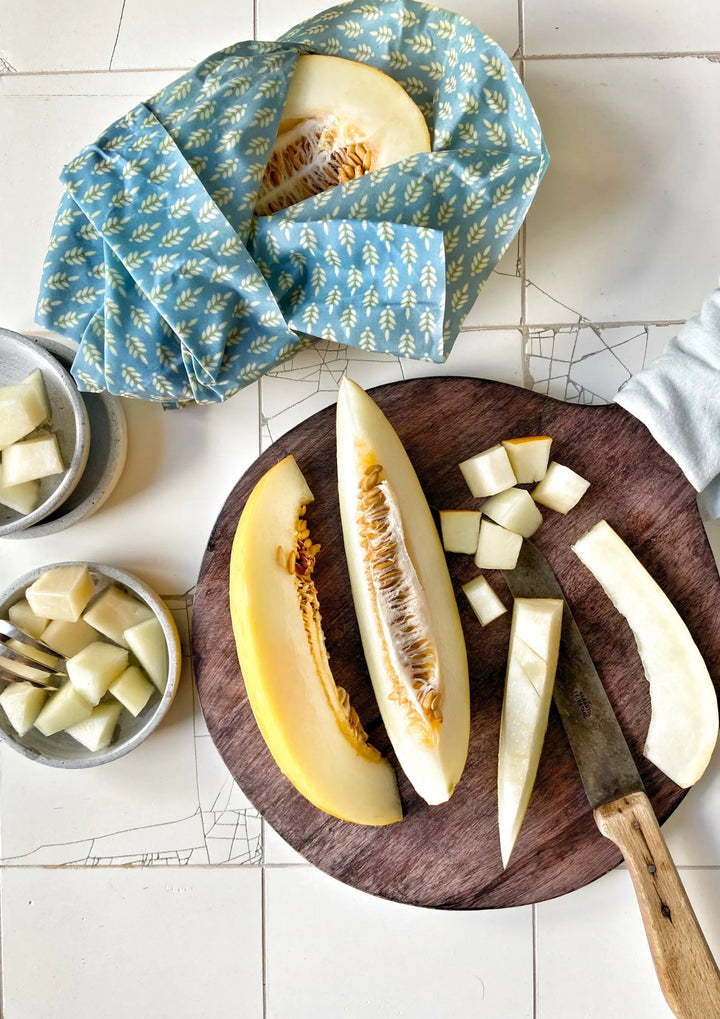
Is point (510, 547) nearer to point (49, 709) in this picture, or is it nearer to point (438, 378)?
point (438, 378)

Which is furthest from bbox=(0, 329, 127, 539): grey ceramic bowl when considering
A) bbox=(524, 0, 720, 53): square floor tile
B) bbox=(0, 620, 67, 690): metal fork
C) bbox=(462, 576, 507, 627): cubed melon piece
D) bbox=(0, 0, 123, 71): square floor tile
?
bbox=(524, 0, 720, 53): square floor tile

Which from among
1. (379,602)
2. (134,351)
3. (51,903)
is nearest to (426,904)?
(379,602)

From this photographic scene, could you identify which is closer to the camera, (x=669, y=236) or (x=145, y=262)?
(x=145, y=262)

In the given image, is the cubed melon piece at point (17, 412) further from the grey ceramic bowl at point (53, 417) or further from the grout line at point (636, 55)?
the grout line at point (636, 55)

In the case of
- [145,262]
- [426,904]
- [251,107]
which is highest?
[251,107]

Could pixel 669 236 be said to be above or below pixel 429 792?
above

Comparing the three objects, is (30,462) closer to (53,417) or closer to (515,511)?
(53,417)

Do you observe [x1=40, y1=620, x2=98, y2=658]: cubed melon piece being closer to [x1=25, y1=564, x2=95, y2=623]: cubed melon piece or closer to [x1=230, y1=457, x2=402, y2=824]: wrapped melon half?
[x1=25, y1=564, x2=95, y2=623]: cubed melon piece
